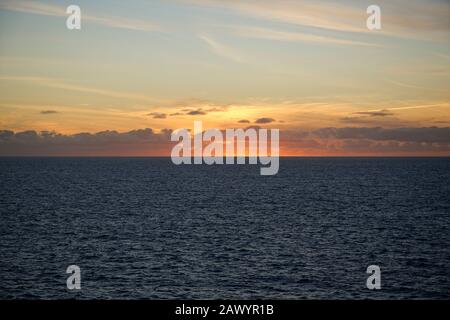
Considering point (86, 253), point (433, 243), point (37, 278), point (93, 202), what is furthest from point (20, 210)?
point (433, 243)

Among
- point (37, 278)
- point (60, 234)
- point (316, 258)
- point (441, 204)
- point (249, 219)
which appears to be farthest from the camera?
point (441, 204)

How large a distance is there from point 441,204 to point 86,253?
7442 centimetres

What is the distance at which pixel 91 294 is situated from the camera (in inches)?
1689

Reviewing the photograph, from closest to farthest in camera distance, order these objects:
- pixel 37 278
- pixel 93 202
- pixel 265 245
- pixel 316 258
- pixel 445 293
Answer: pixel 445 293 < pixel 37 278 < pixel 316 258 < pixel 265 245 < pixel 93 202

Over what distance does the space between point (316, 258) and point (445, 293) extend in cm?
1498

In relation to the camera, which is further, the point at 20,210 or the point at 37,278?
the point at 20,210
